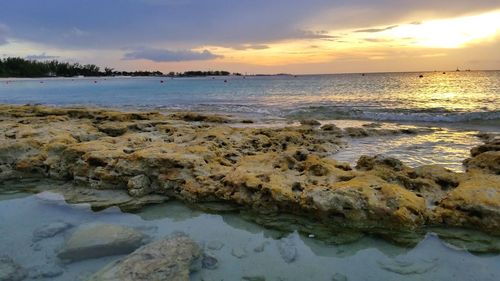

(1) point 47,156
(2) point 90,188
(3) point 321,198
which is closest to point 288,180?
(3) point 321,198

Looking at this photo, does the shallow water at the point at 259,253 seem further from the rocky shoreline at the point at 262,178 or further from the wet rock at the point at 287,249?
the rocky shoreline at the point at 262,178

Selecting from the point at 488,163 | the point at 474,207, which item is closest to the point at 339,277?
the point at 474,207

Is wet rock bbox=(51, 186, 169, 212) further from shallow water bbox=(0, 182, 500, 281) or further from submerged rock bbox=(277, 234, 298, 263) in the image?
submerged rock bbox=(277, 234, 298, 263)

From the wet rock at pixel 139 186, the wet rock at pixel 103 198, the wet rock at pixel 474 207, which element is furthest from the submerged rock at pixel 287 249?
the wet rock at pixel 139 186

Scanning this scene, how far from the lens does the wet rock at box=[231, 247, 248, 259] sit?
523cm

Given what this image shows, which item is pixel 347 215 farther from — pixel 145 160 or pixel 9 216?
pixel 9 216

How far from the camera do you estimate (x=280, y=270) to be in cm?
488

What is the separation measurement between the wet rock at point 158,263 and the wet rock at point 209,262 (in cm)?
8

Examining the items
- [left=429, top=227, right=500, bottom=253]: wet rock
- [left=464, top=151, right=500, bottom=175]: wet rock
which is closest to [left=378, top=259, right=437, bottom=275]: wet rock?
[left=429, top=227, right=500, bottom=253]: wet rock

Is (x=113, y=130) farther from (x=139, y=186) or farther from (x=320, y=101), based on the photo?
(x=320, y=101)

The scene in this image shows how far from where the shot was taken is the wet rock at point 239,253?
5227 millimetres

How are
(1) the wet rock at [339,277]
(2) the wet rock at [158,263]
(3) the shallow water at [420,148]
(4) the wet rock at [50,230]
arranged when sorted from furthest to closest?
(3) the shallow water at [420,148] < (4) the wet rock at [50,230] < (1) the wet rock at [339,277] < (2) the wet rock at [158,263]

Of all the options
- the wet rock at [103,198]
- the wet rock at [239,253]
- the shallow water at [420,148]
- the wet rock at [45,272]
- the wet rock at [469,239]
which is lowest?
the shallow water at [420,148]

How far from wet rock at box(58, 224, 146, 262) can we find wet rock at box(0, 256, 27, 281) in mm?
486
